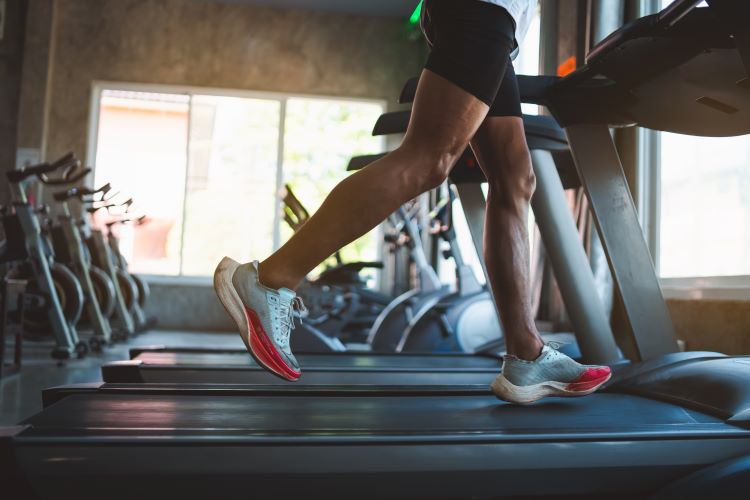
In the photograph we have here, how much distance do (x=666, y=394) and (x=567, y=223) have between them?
0.70 metres

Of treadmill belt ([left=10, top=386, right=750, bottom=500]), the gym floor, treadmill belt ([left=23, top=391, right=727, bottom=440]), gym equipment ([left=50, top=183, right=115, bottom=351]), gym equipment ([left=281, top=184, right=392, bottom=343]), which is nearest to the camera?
treadmill belt ([left=10, top=386, right=750, bottom=500])

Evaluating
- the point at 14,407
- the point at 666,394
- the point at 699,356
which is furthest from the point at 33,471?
the point at 14,407

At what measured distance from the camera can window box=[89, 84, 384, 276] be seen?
26.1 feet

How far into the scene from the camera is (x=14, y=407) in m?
2.29

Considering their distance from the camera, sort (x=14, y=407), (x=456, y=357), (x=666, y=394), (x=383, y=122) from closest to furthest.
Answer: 1. (x=666, y=394)
2. (x=383, y=122)
3. (x=14, y=407)
4. (x=456, y=357)

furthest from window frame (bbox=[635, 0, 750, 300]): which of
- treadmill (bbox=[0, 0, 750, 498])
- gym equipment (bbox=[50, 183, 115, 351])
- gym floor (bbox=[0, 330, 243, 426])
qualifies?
gym equipment (bbox=[50, 183, 115, 351])

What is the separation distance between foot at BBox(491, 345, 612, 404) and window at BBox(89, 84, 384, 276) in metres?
6.68

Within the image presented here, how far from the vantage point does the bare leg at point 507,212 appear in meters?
1.48

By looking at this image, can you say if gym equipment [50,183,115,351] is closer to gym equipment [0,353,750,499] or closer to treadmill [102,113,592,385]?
treadmill [102,113,592,385]

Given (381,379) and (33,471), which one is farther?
(381,379)

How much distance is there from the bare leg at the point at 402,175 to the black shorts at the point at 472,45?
0.8 inches

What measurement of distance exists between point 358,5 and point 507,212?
6.94m

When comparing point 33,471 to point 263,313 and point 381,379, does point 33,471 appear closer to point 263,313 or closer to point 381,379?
point 263,313

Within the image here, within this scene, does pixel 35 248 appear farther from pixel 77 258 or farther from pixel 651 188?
pixel 651 188
